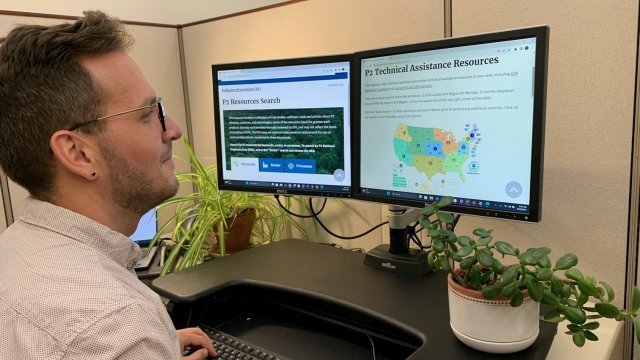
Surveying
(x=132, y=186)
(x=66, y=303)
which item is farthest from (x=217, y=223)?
(x=66, y=303)

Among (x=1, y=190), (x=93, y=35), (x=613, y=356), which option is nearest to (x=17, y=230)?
(x=93, y=35)

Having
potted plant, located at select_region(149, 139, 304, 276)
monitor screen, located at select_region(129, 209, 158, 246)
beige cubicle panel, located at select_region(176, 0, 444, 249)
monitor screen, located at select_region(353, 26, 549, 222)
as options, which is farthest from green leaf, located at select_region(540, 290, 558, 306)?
monitor screen, located at select_region(129, 209, 158, 246)

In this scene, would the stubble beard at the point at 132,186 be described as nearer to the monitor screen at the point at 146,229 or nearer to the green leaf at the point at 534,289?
the green leaf at the point at 534,289

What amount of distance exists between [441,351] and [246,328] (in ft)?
1.53

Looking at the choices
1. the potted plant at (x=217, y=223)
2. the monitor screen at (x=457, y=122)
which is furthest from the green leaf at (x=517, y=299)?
the potted plant at (x=217, y=223)

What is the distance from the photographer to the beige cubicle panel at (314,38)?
3.97 ft

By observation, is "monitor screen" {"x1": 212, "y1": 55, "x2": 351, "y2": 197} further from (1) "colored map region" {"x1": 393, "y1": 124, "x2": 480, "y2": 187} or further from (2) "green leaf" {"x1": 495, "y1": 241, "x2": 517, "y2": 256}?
(2) "green leaf" {"x1": 495, "y1": 241, "x2": 517, "y2": 256}

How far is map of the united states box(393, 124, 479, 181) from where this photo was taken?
0.95m

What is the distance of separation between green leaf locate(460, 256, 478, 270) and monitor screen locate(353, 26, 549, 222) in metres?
0.23

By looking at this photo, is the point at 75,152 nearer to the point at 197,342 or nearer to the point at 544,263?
the point at 197,342

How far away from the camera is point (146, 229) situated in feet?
5.24

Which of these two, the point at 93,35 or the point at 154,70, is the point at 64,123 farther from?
the point at 154,70

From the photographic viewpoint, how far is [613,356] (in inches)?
34.6

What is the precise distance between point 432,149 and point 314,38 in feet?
1.94
